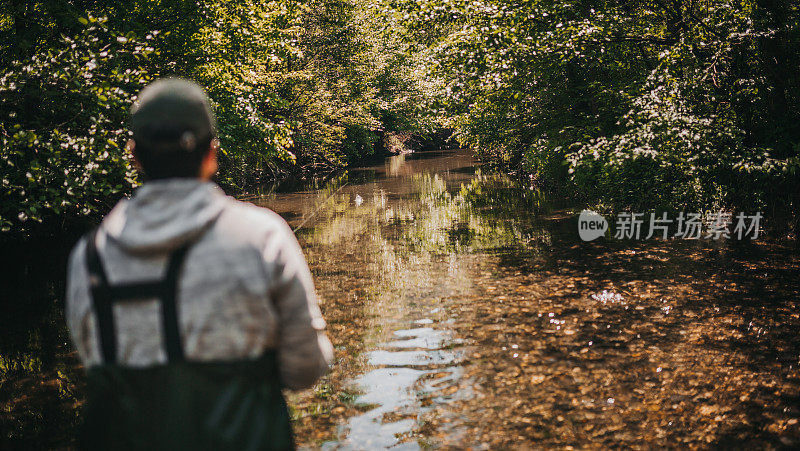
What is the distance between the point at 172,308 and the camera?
1942 millimetres

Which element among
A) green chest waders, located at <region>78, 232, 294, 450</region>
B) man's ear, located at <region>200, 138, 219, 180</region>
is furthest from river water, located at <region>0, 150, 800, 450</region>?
man's ear, located at <region>200, 138, 219, 180</region>

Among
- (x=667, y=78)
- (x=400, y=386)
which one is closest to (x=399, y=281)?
(x=400, y=386)

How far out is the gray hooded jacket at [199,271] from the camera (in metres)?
1.93

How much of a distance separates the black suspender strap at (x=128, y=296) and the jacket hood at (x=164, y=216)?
0.06 metres

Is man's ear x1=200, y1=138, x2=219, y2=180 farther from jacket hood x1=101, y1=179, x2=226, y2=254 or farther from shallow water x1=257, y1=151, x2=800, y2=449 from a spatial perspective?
shallow water x1=257, y1=151, x2=800, y2=449

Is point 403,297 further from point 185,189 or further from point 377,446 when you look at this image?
point 185,189

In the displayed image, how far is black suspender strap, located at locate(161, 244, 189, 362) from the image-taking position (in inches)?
76.0

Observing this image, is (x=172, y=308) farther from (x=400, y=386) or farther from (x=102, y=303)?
(x=400, y=386)

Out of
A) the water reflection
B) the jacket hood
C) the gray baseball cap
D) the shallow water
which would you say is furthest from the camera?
the water reflection

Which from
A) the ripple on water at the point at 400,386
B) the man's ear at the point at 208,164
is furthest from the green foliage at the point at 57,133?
the man's ear at the point at 208,164

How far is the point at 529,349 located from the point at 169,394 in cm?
637

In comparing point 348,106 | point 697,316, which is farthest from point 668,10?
point 348,106

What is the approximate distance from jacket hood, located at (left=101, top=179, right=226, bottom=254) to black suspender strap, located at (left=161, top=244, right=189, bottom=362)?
0.14ft

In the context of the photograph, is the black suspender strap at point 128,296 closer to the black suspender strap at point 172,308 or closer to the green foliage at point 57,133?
the black suspender strap at point 172,308
